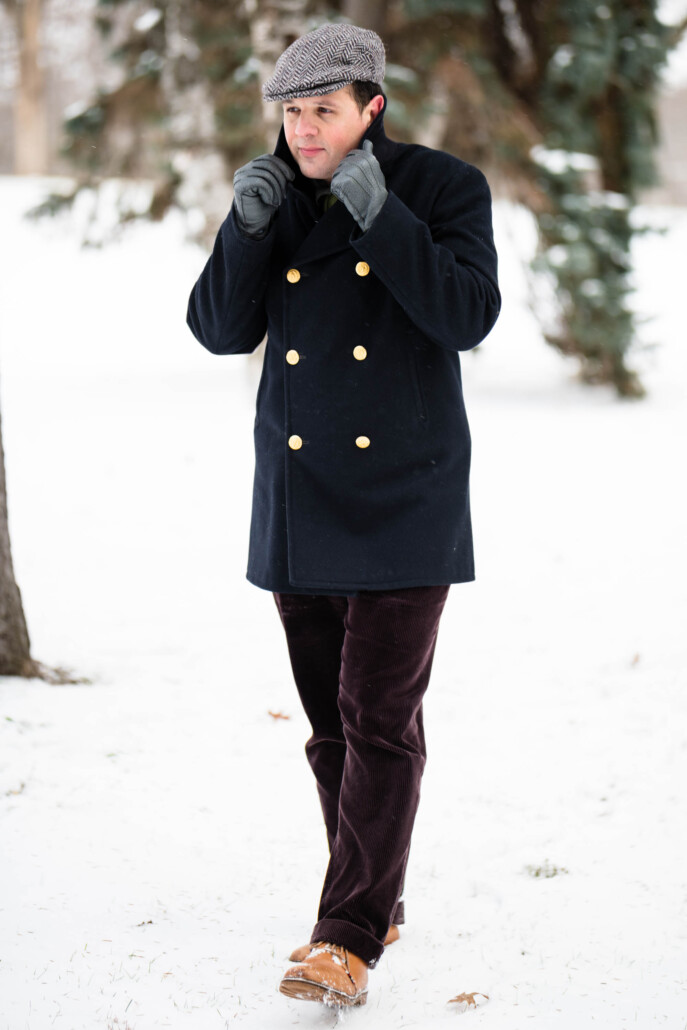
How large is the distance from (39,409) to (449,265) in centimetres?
895

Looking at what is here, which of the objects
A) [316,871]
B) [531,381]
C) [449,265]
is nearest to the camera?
[449,265]

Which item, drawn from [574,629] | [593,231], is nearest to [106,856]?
[574,629]

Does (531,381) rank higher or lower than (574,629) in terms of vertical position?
lower

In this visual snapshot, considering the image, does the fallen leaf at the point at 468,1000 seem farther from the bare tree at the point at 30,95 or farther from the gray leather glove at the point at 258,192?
the bare tree at the point at 30,95

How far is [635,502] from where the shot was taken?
7609mm

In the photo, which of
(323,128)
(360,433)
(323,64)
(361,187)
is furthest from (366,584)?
(323,64)

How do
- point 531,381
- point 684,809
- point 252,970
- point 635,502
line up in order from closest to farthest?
point 252,970, point 684,809, point 635,502, point 531,381

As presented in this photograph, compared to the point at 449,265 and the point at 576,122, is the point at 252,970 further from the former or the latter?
the point at 576,122

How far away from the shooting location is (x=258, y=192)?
7.39 feet

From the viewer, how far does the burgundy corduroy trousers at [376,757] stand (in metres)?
2.34

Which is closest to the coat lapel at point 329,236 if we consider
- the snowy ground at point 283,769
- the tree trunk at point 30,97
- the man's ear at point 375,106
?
the man's ear at point 375,106

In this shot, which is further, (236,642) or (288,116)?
(236,642)

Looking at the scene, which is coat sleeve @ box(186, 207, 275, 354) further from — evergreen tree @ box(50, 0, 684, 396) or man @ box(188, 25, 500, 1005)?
evergreen tree @ box(50, 0, 684, 396)

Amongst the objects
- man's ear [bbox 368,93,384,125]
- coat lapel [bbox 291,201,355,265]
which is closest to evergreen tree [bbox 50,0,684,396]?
man's ear [bbox 368,93,384,125]
